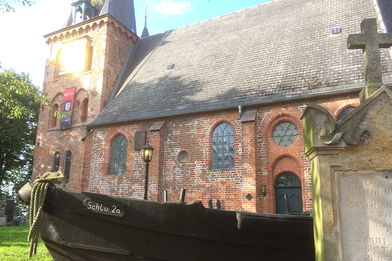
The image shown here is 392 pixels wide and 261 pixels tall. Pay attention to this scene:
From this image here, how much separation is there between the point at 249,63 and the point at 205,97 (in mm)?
2413

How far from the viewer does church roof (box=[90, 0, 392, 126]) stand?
10.9 meters

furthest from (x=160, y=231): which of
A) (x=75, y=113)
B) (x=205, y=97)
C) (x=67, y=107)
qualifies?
(x=67, y=107)

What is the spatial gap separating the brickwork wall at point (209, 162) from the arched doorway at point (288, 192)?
233 mm

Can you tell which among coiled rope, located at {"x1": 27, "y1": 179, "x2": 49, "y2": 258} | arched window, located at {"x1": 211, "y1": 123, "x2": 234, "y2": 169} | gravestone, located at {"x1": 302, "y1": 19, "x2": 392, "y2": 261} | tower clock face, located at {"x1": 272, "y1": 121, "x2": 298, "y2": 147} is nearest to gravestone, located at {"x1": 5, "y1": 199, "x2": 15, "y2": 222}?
arched window, located at {"x1": 211, "y1": 123, "x2": 234, "y2": 169}

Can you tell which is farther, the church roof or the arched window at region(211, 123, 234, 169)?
the arched window at region(211, 123, 234, 169)

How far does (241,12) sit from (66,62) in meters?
10.3

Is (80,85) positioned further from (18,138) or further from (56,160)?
(18,138)

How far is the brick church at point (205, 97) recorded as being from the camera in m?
10.6

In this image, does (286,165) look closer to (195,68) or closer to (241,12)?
(195,68)

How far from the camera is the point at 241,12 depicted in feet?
56.3

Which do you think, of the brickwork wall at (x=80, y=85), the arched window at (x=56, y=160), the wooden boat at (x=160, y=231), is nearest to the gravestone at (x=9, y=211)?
the brickwork wall at (x=80, y=85)

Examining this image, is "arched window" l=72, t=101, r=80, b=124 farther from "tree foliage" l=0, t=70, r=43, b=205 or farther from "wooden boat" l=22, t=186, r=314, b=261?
"wooden boat" l=22, t=186, r=314, b=261

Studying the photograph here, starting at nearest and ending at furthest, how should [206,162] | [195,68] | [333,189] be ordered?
[333,189], [206,162], [195,68]

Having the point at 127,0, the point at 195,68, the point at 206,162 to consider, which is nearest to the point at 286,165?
the point at 206,162
